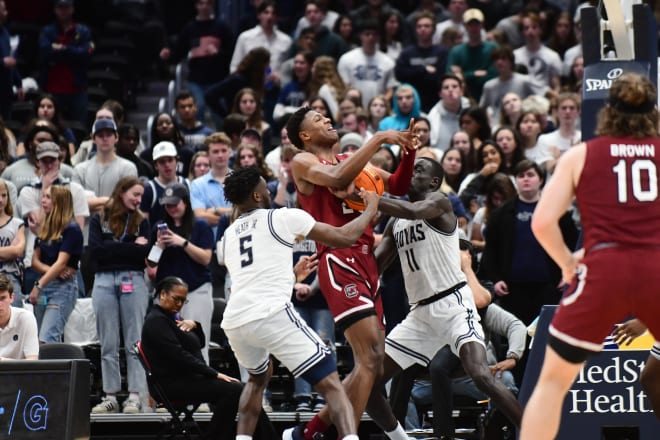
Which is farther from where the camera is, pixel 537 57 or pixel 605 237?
pixel 537 57

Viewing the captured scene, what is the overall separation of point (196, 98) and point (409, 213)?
27.2 ft

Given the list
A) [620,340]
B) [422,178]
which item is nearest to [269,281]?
[422,178]

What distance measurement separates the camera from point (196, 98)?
54.8 ft

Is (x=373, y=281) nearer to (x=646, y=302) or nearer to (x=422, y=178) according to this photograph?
(x=422, y=178)

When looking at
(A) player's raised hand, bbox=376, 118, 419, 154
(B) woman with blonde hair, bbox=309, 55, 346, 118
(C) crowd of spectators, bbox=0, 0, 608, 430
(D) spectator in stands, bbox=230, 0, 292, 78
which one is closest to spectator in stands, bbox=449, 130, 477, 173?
(C) crowd of spectators, bbox=0, 0, 608, 430

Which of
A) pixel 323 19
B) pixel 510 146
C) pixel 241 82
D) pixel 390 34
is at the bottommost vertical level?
pixel 510 146

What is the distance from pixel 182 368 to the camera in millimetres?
10711

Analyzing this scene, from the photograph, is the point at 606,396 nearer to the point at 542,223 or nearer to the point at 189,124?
the point at 542,223

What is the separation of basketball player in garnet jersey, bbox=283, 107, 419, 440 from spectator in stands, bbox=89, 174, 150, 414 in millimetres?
3121

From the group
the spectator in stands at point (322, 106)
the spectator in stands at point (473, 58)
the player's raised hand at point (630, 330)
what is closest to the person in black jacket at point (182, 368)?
the player's raised hand at point (630, 330)

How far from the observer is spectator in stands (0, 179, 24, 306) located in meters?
11.8

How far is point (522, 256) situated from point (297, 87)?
5022mm

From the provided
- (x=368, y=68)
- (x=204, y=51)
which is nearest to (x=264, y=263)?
(x=368, y=68)

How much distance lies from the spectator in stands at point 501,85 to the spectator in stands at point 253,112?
282 cm
